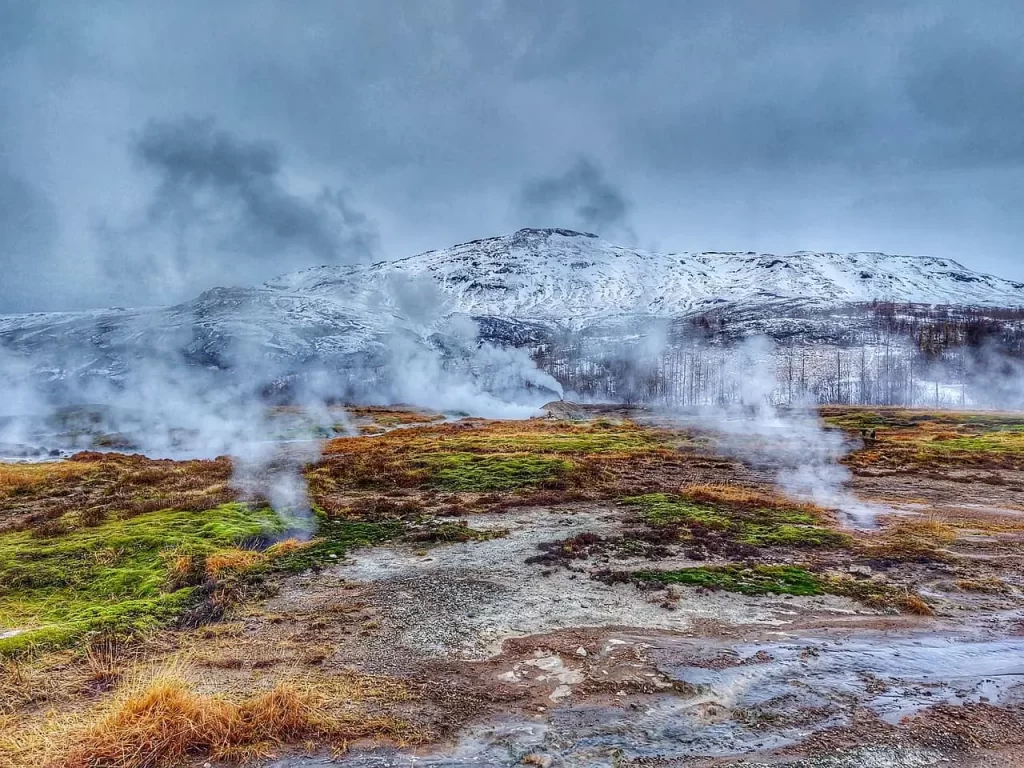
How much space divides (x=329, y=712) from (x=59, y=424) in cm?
7854

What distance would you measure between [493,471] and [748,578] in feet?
57.8

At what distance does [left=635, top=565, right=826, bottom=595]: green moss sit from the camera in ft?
41.5

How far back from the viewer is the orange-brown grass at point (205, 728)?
629cm

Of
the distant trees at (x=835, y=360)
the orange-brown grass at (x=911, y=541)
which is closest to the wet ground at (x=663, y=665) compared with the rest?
the orange-brown grass at (x=911, y=541)

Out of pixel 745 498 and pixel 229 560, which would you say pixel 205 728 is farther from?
pixel 745 498

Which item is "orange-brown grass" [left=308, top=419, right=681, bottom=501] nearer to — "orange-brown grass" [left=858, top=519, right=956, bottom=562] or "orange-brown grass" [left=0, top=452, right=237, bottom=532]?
"orange-brown grass" [left=0, top=452, right=237, bottom=532]

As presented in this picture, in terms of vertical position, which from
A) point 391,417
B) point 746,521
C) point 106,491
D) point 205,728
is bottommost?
Answer: point 746,521

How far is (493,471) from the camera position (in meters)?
29.6

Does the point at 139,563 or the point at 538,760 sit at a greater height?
the point at 139,563

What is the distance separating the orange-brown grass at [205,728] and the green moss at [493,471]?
1802cm

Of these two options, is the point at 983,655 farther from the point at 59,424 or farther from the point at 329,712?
the point at 59,424

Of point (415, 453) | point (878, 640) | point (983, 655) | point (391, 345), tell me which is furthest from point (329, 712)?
point (391, 345)

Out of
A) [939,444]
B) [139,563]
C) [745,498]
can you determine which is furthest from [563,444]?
[139,563]

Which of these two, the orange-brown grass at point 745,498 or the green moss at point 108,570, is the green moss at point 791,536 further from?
the green moss at point 108,570
